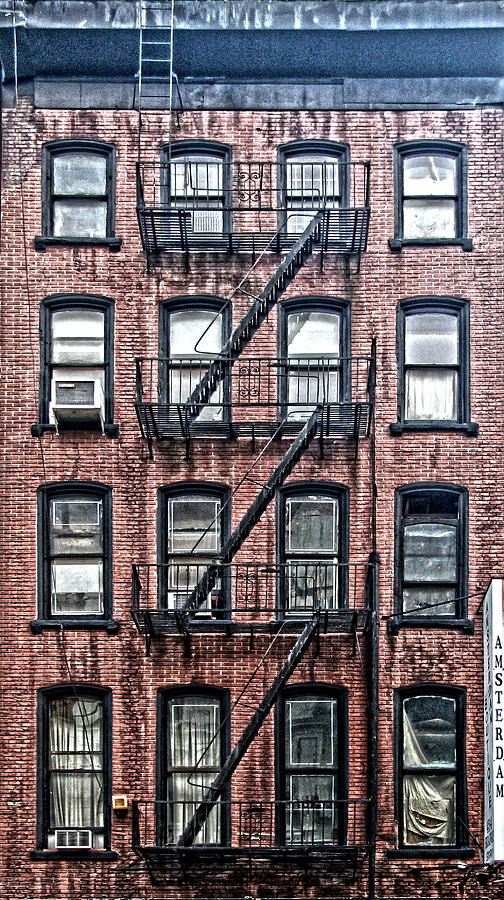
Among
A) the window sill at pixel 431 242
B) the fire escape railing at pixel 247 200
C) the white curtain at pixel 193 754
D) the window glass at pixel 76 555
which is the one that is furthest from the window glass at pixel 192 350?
the white curtain at pixel 193 754

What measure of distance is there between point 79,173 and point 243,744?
9.74m

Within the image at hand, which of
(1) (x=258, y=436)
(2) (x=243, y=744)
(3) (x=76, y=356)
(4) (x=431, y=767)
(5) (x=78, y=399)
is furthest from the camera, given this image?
(3) (x=76, y=356)

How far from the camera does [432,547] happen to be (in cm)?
1973

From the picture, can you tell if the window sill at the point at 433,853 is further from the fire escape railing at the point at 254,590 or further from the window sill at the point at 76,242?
the window sill at the point at 76,242

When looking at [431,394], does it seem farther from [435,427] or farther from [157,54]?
[157,54]

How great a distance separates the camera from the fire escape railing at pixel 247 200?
19766mm

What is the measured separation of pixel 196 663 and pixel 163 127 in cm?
890

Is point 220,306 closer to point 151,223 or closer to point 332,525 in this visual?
point 151,223

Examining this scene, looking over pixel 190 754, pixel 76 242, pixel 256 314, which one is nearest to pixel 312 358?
pixel 256 314

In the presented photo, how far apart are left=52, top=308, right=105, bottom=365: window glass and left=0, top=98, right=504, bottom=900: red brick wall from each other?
365 millimetres

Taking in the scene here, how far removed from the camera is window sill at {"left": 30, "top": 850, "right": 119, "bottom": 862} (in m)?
18.8

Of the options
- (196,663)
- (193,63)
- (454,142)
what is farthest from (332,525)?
(193,63)

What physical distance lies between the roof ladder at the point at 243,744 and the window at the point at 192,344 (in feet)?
13.4

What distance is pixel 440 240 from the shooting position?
20109 millimetres
